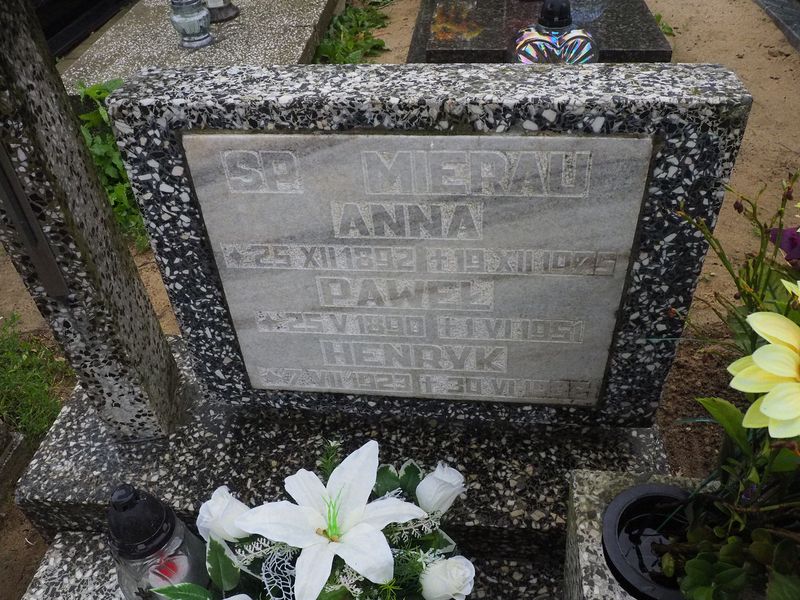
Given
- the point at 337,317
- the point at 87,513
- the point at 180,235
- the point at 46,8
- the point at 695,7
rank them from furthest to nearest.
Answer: the point at 695,7, the point at 46,8, the point at 87,513, the point at 337,317, the point at 180,235

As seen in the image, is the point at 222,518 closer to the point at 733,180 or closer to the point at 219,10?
the point at 733,180

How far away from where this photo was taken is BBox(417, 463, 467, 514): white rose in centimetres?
137

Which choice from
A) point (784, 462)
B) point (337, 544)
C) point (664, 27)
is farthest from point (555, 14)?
point (664, 27)

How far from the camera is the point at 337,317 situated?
5.91 feet

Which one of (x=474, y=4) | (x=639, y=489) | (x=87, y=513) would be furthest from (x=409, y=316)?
(x=474, y=4)

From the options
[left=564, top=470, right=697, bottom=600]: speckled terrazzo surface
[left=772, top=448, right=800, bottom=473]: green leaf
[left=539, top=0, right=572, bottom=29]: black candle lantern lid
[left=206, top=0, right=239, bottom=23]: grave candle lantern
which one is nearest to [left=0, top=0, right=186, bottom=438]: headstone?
[left=564, top=470, right=697, bottom=600]: speckled terrazzo surface

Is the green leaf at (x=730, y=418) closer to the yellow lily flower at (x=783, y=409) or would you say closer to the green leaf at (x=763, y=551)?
the green leaf at (x=763, y=551)

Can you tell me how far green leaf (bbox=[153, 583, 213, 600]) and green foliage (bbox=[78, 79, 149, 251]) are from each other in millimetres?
2667

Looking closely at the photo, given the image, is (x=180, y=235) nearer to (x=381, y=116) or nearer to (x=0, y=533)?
(x=381, y=116)

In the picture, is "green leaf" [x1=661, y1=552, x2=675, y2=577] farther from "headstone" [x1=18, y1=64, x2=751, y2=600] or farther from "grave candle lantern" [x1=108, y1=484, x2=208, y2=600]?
"grave candle lantern" [x1=108, y1=484, x2=208, y2=600]

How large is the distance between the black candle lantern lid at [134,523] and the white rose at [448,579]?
541mm

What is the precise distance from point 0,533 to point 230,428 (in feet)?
3.49

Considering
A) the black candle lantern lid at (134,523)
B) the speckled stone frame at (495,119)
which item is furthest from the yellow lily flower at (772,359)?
the black candle lantern lid at (134,523)

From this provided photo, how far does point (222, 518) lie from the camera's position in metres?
1.30
